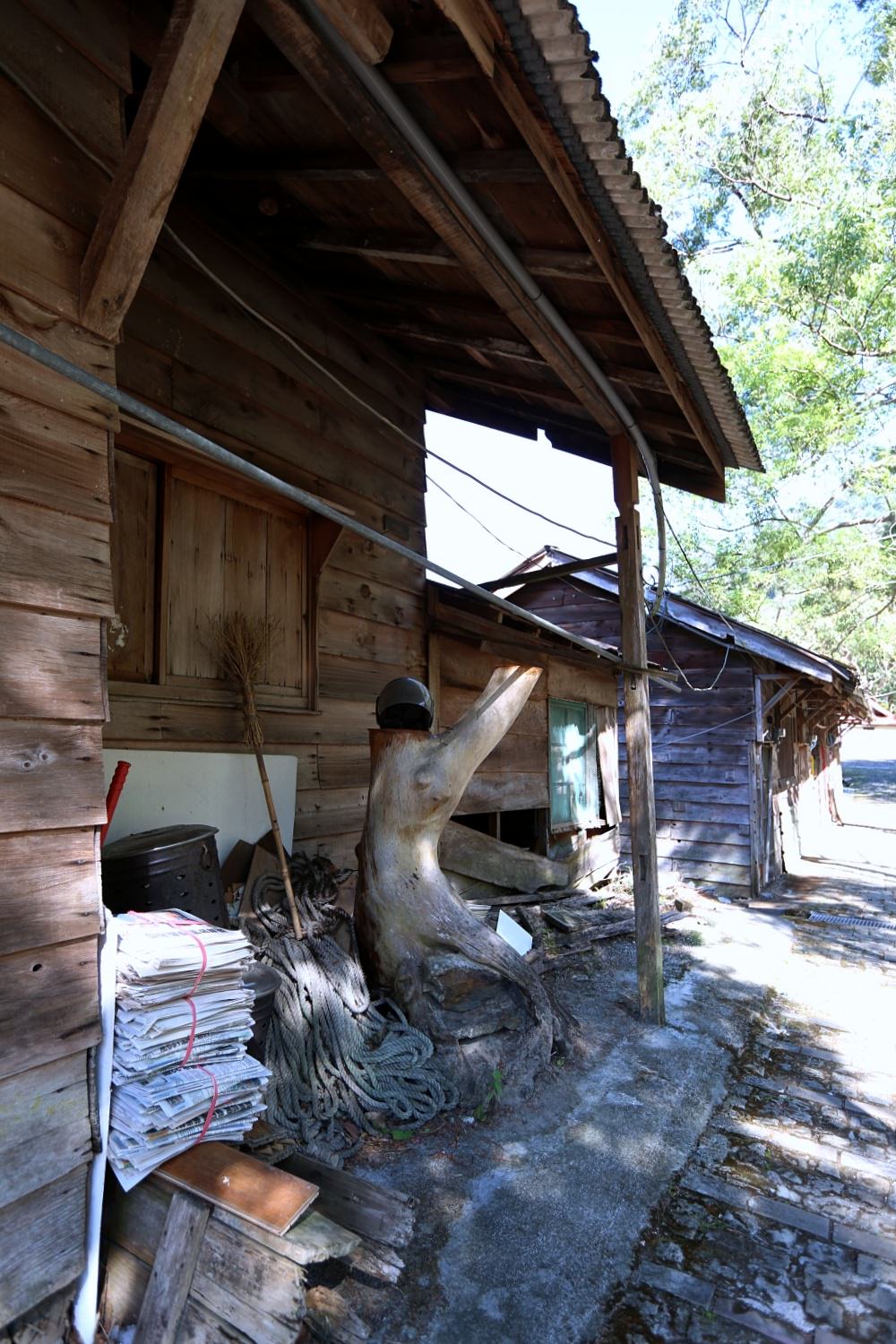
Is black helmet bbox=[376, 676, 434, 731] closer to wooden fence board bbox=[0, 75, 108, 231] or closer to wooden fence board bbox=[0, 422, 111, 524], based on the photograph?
wooden fence board bbox=[0, 422, 111, 524]

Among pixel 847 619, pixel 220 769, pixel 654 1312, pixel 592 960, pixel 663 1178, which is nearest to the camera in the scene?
pixel 654 1312

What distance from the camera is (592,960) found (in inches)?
231

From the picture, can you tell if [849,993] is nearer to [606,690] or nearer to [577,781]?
[577,781]

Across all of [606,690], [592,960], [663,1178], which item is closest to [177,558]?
[663,1178]

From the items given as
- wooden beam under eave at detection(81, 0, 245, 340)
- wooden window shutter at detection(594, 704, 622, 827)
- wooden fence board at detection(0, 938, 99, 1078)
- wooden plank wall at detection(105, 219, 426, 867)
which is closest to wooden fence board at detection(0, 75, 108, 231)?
wooden beam under eave at detection(81, 0, 245, 340)

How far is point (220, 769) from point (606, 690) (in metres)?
6.62

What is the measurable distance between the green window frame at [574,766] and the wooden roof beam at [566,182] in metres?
4.37

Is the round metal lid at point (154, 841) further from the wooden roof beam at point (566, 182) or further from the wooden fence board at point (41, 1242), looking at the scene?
the wooden roof beam at point (566, 182)

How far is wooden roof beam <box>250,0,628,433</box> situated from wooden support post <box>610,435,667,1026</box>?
1192mm

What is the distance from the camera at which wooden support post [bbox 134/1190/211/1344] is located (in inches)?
66.1

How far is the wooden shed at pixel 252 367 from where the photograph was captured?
1.76 m

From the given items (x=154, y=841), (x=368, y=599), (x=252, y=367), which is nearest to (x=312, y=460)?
(x=252, y=367)

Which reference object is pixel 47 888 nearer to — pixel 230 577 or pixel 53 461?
pixel 53 461

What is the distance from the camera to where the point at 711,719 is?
406 inches
